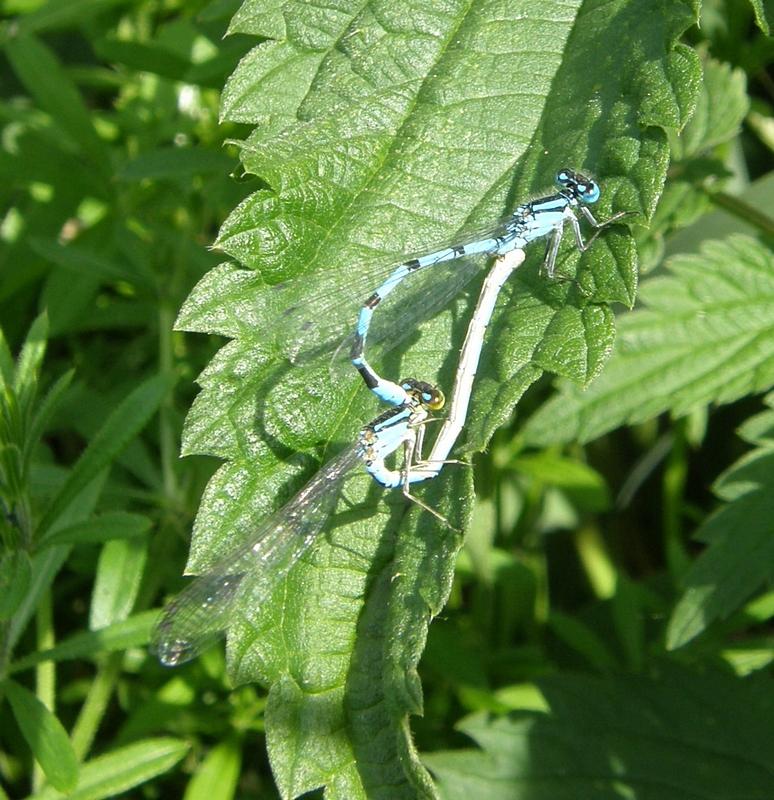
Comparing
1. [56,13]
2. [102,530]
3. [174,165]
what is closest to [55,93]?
[56,13]

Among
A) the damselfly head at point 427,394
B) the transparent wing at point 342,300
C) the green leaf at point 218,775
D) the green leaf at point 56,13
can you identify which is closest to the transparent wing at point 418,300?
the transparent wing at point 342,300

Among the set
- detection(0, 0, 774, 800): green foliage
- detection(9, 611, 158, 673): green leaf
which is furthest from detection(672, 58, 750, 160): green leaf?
detection(9, 611, 158, 673): green leaf

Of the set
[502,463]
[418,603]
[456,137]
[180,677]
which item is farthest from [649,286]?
Result: [180,677]

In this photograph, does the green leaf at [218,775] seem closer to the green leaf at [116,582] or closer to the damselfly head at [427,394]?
the green leaf at [116,582]

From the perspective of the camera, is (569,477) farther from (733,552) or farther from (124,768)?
(124,768)

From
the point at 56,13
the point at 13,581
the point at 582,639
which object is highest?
the point at 56,13
